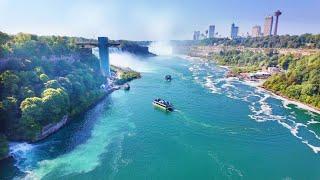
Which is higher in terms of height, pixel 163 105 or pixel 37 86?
pixel 37 86

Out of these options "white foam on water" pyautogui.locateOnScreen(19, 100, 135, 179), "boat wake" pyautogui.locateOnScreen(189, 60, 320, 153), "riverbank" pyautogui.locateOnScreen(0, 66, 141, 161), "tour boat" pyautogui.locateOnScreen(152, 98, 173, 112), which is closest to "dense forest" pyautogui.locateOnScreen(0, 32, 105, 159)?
"riverbank" pyautogui.locateOnScreen(0, 66, 141, 161)

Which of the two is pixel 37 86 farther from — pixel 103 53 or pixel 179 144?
pixel 103 53

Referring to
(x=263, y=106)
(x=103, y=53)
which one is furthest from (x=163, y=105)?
(x=103, y=53)

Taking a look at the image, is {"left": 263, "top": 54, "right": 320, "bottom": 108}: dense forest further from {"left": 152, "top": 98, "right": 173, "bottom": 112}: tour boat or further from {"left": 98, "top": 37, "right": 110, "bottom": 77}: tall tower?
{"left": 98, "top": 37, "right": 110, "bottom": 77}: tall tower

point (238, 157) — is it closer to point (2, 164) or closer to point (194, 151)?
point (194, 151)

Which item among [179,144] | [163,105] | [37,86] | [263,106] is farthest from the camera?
[263,106]

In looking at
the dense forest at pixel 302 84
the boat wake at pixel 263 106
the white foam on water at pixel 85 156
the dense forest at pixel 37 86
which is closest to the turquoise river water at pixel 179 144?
the white foam on water at pixel 85 156

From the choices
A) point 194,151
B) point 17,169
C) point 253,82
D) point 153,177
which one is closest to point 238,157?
point 194,151
